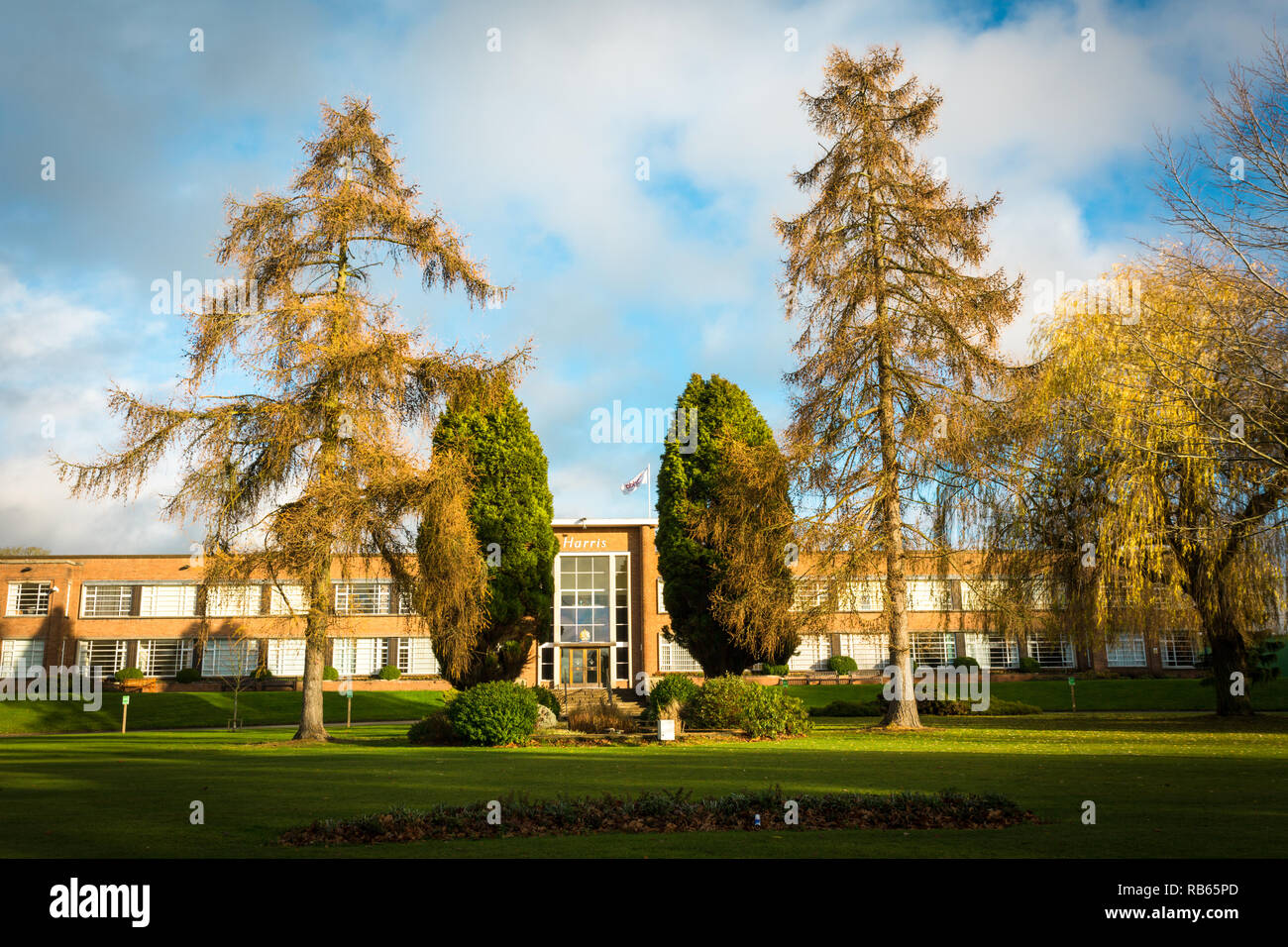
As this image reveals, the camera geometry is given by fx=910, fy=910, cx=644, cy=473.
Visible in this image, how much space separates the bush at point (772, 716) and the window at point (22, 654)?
47.9m

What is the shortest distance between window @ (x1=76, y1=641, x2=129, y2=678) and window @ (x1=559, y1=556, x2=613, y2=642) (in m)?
26.3

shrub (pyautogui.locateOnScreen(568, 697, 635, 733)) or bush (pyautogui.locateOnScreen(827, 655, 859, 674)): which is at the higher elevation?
shrub (pyautogui.locateOnScreen(568, 697, 635, 733))

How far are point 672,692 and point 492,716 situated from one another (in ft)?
16.8

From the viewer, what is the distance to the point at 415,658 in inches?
2133

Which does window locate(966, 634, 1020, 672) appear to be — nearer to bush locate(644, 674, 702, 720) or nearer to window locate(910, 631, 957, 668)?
window locate(910, 631, 957, 668)

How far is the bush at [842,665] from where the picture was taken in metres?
49.3

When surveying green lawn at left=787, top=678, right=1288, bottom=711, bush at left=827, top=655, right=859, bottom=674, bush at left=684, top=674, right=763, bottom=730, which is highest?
bush at left=684, top=674, right=763, bottom=730

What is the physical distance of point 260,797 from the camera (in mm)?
11016

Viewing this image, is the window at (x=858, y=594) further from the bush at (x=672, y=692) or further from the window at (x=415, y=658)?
the window at (x=415, y=658)

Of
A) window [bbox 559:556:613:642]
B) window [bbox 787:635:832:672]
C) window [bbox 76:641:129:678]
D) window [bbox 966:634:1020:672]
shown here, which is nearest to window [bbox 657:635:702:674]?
window [bbox 559:556:613:642]

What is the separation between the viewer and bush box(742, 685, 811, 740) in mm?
23031

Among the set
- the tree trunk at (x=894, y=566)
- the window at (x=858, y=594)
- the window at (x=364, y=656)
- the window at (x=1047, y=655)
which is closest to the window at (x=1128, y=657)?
the window at (x=1047, y=655)

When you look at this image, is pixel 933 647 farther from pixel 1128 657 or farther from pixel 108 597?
pixel 108 597
